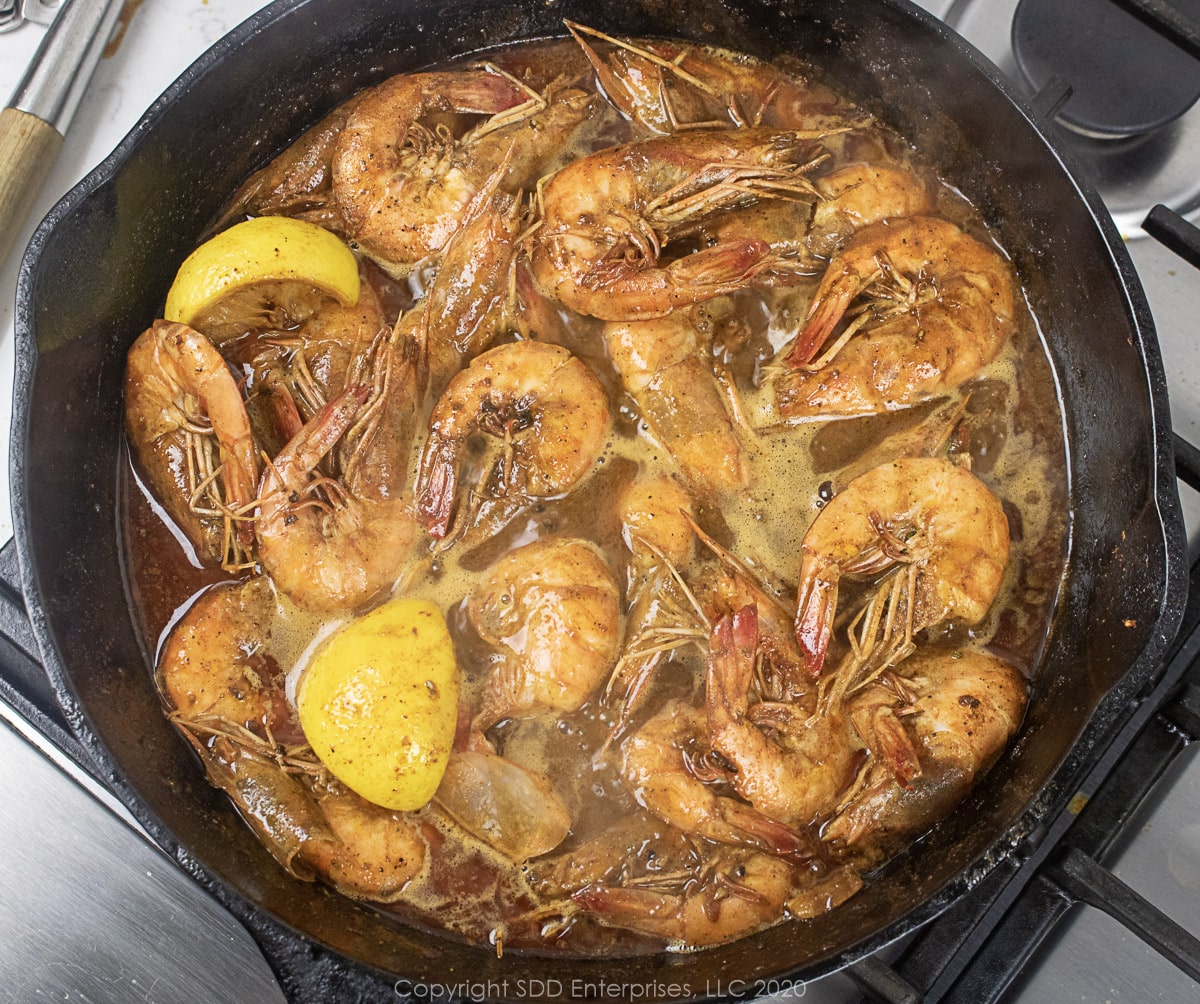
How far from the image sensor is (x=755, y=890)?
222 cm

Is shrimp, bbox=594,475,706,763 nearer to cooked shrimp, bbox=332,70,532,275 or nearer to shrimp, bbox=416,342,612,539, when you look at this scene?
shrimp, bbox=416,342,612,539

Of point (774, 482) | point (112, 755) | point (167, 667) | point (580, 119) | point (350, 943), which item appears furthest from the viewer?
point (580, 119)

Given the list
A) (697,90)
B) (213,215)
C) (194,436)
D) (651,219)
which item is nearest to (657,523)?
(651,219)

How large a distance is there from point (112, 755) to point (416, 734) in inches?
24.9

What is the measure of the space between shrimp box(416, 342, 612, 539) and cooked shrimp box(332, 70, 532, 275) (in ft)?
1.33

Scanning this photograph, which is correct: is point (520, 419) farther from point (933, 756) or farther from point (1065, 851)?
point (1065, 851)

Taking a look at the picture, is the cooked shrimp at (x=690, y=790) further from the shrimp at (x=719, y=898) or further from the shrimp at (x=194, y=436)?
the shrimp at (x=194, y=436)

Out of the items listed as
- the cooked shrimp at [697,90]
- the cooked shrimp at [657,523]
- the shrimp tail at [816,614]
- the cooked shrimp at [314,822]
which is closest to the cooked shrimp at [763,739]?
the shrimp tail at [816,614]

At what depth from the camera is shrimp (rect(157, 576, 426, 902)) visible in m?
2.23

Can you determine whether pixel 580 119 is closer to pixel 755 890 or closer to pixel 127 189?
pixel 127 189

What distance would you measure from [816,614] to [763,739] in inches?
12.7

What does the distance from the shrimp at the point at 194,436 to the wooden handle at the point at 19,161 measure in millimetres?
574

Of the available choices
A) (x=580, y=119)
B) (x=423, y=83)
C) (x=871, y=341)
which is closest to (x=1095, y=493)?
(x=871, y=341)

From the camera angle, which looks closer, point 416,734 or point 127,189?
point 416,734
